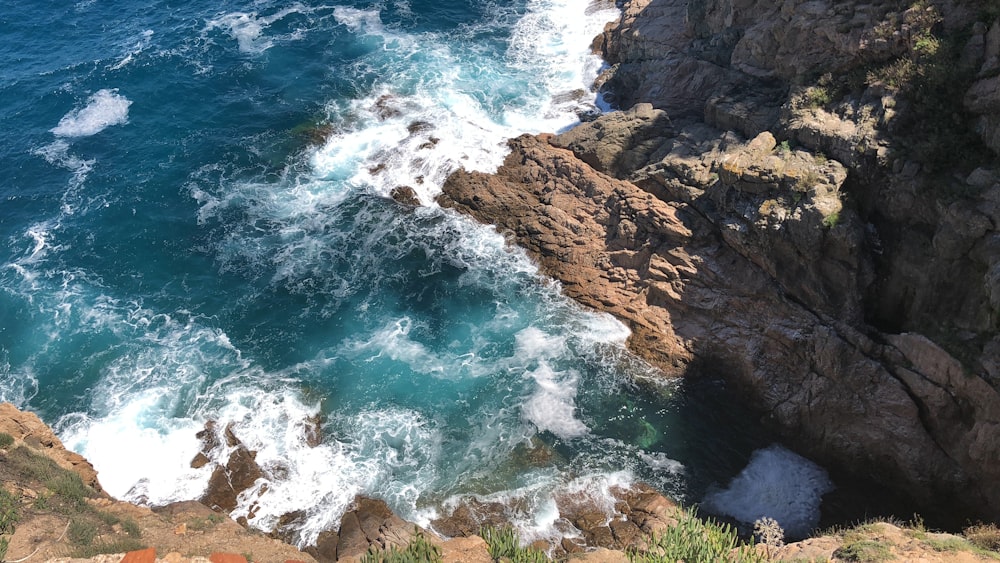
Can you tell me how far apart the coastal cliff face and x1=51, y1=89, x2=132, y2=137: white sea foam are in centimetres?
2914

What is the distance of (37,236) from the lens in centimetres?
3762

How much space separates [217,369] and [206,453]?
14.9ft

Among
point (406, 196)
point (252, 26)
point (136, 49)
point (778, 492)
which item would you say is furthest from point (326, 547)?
point (136, 49)

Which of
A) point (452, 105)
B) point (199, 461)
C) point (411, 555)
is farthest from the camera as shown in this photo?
point (452, 105)

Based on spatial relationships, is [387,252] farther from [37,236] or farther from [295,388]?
[37,236]

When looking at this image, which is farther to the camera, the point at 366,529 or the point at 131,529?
the point at 366,529

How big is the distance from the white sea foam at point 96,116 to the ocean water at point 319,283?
15 centimetres

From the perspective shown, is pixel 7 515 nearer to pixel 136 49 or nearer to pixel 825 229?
pixel 825 229

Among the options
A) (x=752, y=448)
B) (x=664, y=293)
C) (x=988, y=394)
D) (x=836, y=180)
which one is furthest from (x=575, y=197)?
(x=988, y=394)

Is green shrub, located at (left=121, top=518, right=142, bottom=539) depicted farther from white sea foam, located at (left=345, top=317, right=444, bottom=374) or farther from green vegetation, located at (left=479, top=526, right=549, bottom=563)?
white sea foam, located at (left=345, top=317, right=444, bottom=374)

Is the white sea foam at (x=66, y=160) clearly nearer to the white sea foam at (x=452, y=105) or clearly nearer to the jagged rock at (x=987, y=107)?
the white sea foam at (x=452, y=105)

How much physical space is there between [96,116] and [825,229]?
46292 millimetres

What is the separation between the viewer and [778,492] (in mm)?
25875

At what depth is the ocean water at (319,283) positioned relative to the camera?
1073 inches
